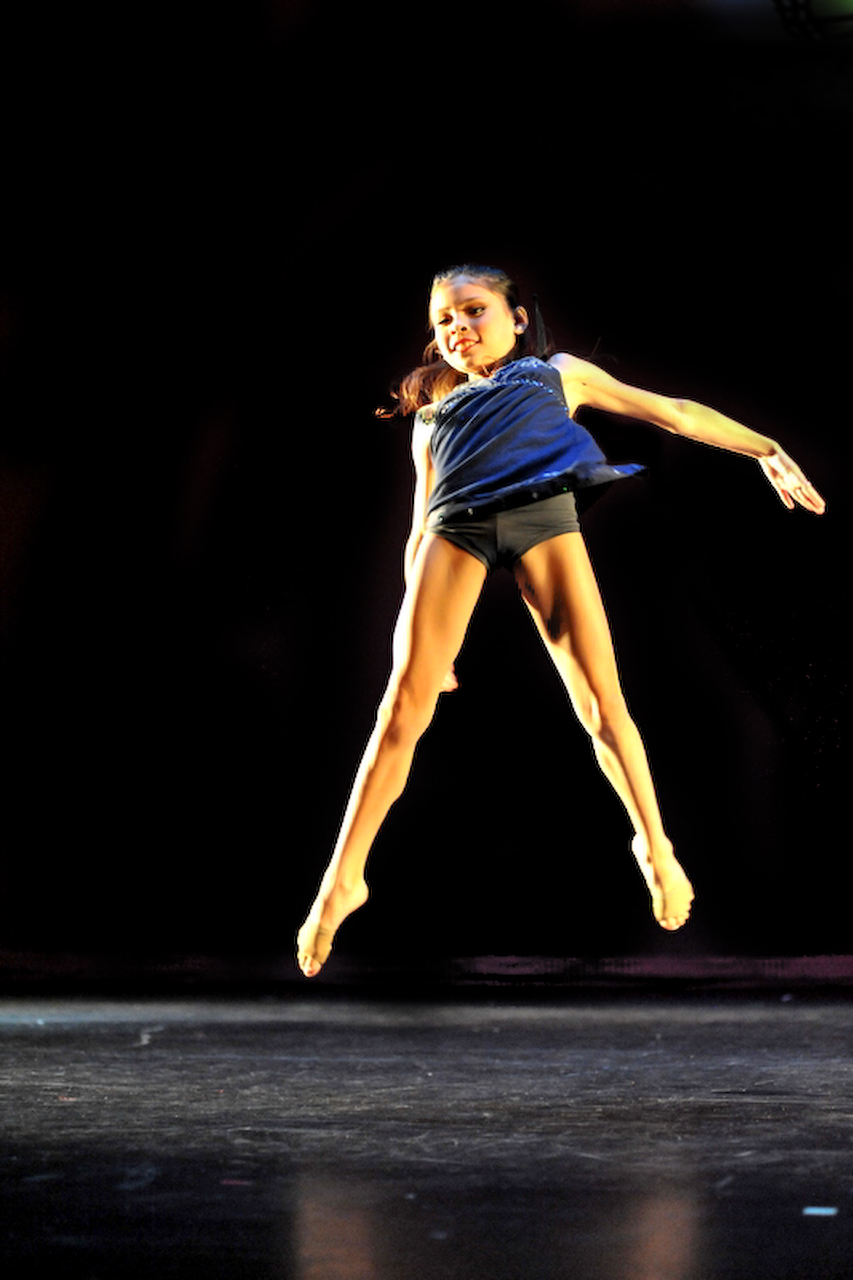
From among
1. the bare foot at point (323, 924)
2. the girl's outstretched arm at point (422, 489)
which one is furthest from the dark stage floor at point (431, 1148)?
the girl's outstretched arm at point (422, 489)

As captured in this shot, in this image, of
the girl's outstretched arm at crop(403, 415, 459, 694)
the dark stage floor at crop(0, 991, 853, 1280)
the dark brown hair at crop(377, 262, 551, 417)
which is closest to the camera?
the dark stage floor at crop(0, 991, 853, 1280)

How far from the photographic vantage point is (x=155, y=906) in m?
4.72

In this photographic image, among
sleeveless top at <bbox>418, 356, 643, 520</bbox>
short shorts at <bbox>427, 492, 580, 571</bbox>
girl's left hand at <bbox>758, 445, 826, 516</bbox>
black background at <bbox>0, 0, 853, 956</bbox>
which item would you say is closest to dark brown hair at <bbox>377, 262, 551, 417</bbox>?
sleeveless top at <bbox>418, 356, 643, 520</bbox>

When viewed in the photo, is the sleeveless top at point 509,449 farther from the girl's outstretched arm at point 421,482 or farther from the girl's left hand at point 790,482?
the girl's left hand at point 790,482

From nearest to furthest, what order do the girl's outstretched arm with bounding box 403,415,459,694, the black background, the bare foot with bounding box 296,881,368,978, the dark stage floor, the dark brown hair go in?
the dark stage floor < the bare foot with bounding box 296,881,368,978 < the girl's outstretched arm with bounding box 403,415,459,694 < the dark brown hair < the black background

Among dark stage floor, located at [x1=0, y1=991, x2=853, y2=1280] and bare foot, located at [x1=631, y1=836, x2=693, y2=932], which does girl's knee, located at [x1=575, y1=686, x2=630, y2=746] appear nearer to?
bare foot, located at [x1=631, y1=836, x2=693, y2=932]

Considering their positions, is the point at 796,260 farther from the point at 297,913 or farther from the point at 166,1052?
the point at 166,1052

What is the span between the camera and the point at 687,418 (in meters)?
2.97

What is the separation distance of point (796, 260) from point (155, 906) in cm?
287

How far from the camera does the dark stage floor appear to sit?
6.39 ft

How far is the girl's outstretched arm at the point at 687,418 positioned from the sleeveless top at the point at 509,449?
89mm

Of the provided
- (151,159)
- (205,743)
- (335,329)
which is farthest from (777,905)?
(151,159)

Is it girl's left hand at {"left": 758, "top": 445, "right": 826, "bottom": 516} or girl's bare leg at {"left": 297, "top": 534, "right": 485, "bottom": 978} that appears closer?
girl's bare leg at {"left": 297, "top": 534, "right": 485, "bottom": 978}

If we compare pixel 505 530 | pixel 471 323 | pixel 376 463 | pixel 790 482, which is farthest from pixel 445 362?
pixel 376 463
